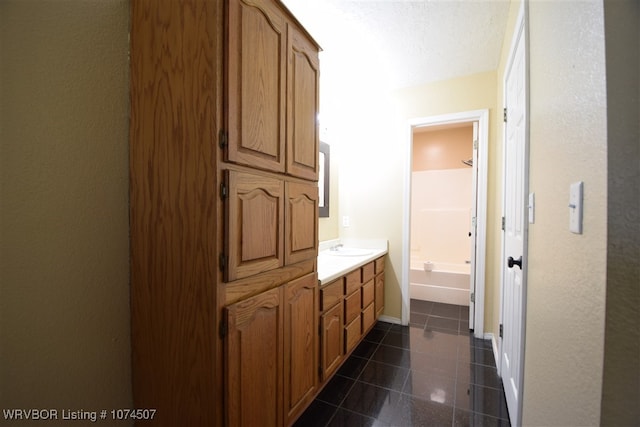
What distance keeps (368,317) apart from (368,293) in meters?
0.23

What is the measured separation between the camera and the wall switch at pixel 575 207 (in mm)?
611

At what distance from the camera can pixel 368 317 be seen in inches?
96.3

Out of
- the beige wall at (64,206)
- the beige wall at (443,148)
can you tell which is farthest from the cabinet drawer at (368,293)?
the beige wall at (443,148)

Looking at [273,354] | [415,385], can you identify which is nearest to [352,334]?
[415,385]

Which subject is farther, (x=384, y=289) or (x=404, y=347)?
(x=384, y=289)

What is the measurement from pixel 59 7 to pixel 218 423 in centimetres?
160

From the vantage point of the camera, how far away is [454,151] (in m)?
4.14

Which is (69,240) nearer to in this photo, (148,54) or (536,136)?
(148,54)

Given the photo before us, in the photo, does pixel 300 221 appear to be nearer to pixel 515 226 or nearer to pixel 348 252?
pixel 515 226

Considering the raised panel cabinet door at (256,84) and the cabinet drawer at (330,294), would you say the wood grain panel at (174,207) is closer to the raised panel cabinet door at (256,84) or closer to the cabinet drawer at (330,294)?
the raised panel cabinet door at (256,84)

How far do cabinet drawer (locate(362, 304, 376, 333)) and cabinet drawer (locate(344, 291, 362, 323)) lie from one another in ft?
0.52

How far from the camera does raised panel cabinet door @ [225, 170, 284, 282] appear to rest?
3.15 ft

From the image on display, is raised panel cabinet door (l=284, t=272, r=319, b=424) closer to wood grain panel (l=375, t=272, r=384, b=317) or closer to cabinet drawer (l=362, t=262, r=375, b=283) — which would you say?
cabinet drawer (l=362, t=262, r=375, b=283)

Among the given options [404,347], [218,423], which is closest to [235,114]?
[218,423]
